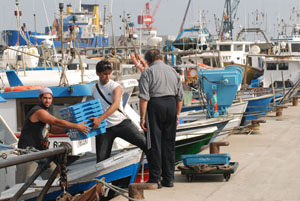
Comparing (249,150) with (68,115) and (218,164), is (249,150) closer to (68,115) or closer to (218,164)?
(218,164)

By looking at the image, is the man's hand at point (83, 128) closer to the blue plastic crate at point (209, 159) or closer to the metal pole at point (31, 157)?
the metal pole at point (31, 157)

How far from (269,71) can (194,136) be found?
69.6 feet

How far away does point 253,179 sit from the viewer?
7.98 metres

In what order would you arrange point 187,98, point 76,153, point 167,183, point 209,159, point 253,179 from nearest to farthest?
point 167,183, point 253,179, point 209,159, point 76,153, point 187,98

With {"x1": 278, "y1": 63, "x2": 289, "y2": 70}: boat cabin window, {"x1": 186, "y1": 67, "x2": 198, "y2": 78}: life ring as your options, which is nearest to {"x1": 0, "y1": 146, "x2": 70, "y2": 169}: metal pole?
{"x1": 186, "y1": 67, "x2": 198, "y2": 78}: life ring

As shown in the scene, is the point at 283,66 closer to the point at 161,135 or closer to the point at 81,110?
the point at 161,135

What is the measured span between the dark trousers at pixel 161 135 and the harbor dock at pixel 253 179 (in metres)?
0.27

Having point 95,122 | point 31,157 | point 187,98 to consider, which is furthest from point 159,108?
point 187,98

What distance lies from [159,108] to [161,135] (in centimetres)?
40

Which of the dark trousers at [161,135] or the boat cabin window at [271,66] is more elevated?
the dark trousers at [161,135]

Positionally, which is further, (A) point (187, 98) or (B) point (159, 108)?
(A) point (187, 98)

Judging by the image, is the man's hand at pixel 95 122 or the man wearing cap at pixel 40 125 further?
the man's hand at pixel 95 122

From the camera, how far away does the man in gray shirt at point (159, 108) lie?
708 cm

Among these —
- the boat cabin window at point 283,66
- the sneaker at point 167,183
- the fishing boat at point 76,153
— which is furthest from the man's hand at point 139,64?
the boat cabin window at point 283,66
